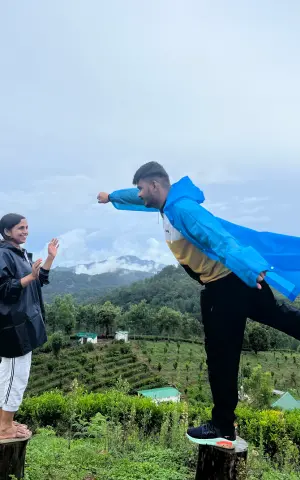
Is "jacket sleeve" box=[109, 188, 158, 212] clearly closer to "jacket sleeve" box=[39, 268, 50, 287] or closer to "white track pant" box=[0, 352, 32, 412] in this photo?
"jacket sleeve" box=[39, 268, 50, 287]

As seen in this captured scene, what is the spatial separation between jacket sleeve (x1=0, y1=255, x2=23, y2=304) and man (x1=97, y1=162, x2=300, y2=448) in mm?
1107

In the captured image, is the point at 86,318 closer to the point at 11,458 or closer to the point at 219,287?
the point at 11,458

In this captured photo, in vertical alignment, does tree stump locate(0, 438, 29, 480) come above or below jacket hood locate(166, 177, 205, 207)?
below

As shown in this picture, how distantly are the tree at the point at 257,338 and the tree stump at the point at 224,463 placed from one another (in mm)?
35608

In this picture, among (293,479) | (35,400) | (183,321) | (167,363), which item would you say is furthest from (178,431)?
(183,321)

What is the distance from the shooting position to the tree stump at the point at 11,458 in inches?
120

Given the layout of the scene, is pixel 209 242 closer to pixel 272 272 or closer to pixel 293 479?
pixel 272 272

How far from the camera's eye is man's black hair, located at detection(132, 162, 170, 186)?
299 cm

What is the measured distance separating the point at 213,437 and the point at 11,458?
4.85 feet

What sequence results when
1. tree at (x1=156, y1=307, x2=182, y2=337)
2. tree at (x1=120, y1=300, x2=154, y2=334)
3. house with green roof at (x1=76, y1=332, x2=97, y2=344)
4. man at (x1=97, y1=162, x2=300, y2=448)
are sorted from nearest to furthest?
man at (x1=97, y1=162, x2=300, y2=448), house with green roof at (x1=76, y1=332, x2=97, y2=344), tree at (x1=156, y1=307, x2=182, y2=337), tree at (x1=120, y1=300, x2=154, y2=334)

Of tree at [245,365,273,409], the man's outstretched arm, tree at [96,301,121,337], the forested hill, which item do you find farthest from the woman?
the forested hill

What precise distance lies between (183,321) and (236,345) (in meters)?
45.0

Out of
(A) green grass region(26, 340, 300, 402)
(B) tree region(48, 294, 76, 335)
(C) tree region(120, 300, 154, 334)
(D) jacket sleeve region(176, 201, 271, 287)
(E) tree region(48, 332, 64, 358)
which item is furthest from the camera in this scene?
(C) tree region(120, 300, 154, 334)

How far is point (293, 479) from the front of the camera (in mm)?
3357
